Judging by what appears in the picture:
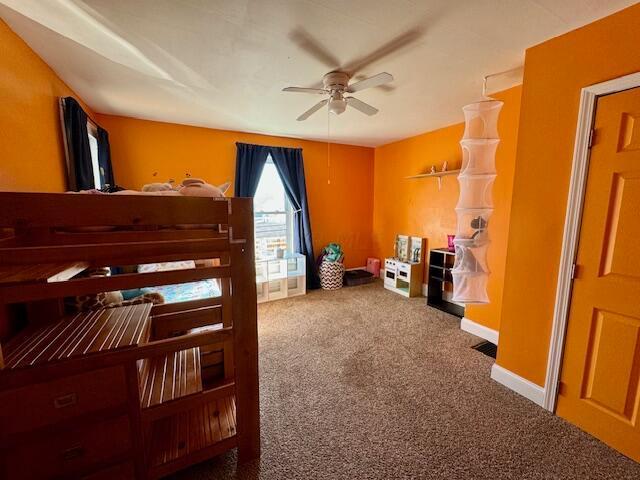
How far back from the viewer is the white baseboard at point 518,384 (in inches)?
72.2

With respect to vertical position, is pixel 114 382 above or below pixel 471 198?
below

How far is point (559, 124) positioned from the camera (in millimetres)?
1655

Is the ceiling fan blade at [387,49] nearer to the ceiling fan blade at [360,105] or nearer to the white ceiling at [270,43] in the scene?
the white ceiling at [270,43]

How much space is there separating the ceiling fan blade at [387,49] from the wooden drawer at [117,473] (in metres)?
2.67

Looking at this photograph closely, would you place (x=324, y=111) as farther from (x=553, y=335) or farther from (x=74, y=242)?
(x=553, y=335)

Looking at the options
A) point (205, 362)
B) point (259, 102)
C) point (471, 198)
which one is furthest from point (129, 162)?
point (471, 198)

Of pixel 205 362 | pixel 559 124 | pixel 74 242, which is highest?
pixel 559 124

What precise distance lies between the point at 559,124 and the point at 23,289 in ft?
9.33

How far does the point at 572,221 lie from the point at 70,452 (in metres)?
2.82

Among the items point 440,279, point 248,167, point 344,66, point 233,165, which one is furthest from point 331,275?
point 344,66

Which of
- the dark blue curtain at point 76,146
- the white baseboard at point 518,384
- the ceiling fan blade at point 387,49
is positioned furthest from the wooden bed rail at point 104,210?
the white baseboard at point 518,384

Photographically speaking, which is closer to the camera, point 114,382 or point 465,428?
point 114,382

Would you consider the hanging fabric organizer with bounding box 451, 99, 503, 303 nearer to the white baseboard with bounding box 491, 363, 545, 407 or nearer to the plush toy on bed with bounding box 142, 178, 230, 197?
the white baseboard with bounding box 491, 363, 545, 407

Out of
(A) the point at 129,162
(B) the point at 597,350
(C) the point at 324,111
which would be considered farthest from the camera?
(A) the point at 129,162
